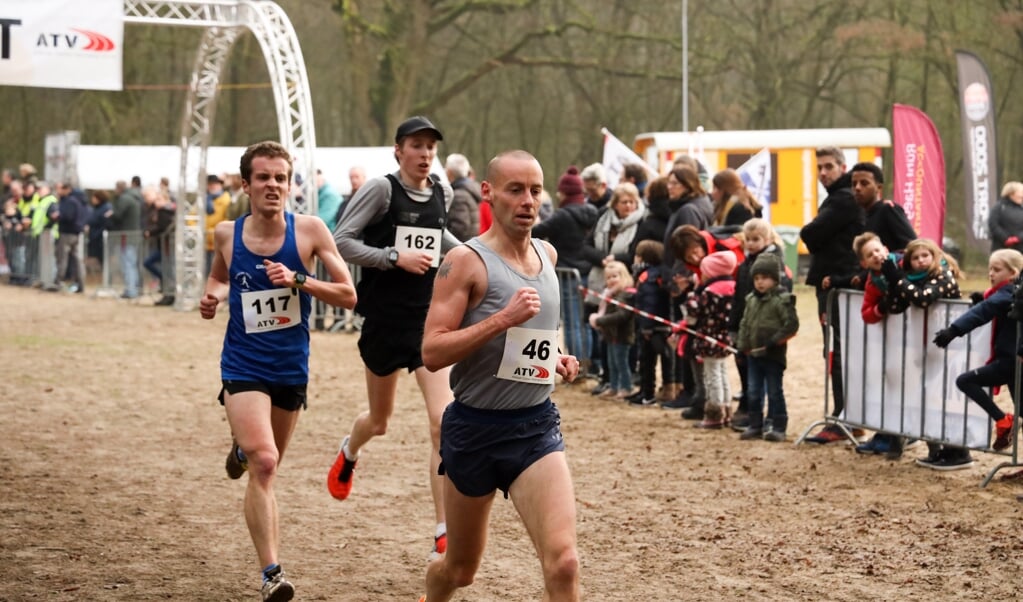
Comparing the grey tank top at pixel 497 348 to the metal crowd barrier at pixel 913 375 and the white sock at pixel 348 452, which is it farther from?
the metal crowd barrier at pixel 913 375

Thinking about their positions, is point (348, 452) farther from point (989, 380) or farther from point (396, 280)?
point (989, 380)

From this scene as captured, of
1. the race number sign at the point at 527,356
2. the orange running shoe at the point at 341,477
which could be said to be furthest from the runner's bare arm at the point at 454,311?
the orange running shoe at the point at 341,477

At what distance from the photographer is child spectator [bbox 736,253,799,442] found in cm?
1052

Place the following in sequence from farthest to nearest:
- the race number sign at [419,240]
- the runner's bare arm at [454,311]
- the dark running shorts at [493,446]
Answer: the race number sign at [419,240] < the dark running shorts at [493,446] < the runner's bare arm at [454,311]

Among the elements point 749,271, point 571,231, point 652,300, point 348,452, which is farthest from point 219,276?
point 571,231

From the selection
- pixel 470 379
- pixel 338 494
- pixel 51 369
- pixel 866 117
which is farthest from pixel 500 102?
pixel 470 379

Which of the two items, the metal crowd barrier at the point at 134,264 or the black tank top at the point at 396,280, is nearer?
the black tank top at the point at 396,280

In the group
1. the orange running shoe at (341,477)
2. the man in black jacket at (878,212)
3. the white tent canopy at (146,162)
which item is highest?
the white tent canopy at (146,162)

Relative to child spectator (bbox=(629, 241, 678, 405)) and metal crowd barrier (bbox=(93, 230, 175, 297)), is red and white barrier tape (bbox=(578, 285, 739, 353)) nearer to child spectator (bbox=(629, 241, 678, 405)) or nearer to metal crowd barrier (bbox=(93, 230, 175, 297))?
child spectator (bbox=(629, 241, 678, 405))

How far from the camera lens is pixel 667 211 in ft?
41.9

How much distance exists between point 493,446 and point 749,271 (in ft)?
21.2

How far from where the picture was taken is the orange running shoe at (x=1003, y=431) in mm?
8984

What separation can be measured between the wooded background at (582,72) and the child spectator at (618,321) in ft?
72.8

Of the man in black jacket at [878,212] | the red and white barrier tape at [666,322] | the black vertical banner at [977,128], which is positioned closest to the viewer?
the man in black jacket at [878,212]
